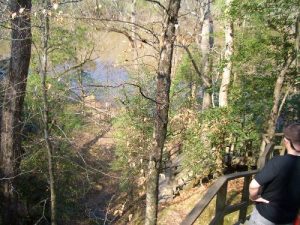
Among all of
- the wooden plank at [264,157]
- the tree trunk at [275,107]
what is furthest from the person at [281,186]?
the tree trunk at [275,107]

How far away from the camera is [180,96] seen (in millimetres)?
18359

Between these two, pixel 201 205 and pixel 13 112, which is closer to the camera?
pixel 201 205

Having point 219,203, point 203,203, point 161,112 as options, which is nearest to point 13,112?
point 161,112

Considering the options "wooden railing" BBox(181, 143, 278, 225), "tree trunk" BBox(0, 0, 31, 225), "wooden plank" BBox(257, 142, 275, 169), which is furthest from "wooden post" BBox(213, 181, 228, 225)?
"tree trunk" BBox(0, 0, 31, 225)

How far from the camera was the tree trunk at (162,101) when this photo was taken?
23.3ft

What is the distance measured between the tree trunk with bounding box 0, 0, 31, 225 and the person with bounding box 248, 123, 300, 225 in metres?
8.05

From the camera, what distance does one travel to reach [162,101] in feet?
25.1

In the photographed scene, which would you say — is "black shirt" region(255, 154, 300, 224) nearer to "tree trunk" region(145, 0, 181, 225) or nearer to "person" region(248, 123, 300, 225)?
"person" region(248, 123, 300, 225)

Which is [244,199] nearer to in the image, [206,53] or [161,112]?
[161,112]

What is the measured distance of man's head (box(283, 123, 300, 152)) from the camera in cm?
350

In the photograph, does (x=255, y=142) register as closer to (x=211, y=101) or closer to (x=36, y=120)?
(x=211, y=101)

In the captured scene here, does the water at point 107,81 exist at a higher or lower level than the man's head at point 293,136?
lower

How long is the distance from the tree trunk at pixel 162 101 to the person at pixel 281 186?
155 inches

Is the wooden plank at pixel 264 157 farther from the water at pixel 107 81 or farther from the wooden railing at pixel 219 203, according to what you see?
the water at pixel 107 81
